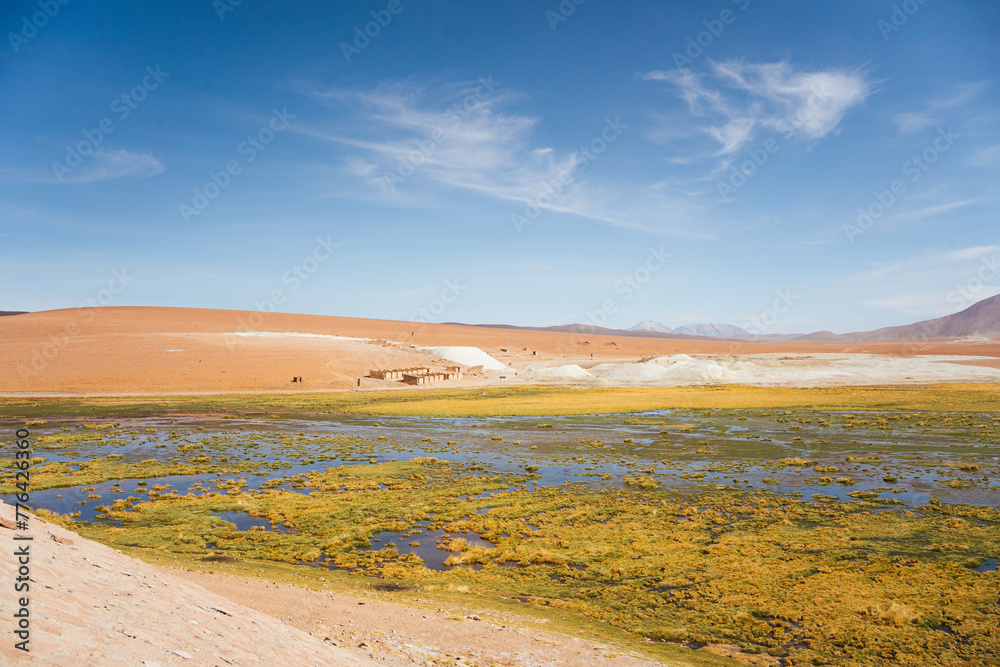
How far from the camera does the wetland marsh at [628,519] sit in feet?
41.1

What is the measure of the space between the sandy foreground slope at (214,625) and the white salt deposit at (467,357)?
3267 inches

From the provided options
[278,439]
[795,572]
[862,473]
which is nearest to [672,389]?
[862,473]

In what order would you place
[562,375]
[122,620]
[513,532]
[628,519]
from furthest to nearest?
[562,375] < [628,519] < [513,532] < [122,620]

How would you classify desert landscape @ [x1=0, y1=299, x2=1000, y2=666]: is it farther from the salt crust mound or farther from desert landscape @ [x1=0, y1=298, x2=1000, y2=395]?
desert landscape @ [x1=0, y1=298, x2=1000, y2=395]

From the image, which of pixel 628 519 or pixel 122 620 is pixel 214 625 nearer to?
pixel 122 620

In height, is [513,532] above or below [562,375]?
below

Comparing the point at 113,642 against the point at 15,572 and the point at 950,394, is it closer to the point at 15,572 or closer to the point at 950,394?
the point at 15,572

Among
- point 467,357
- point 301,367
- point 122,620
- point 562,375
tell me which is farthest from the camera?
point 467,357

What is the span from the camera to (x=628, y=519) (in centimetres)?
2003

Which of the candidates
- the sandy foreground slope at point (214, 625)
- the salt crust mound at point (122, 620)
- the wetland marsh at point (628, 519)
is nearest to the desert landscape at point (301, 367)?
the wetland marsh at point (628, 519)

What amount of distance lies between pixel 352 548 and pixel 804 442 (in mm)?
29475

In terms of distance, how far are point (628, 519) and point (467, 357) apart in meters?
80.4

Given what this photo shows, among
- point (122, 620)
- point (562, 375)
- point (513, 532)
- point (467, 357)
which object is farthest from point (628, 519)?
point (467, 357)

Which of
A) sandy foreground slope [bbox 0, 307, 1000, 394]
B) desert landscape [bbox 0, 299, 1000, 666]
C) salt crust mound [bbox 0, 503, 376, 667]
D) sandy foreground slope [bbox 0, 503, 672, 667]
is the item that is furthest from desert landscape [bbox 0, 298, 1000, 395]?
salt crust mound [bbox 0, 503, 376, 667]
